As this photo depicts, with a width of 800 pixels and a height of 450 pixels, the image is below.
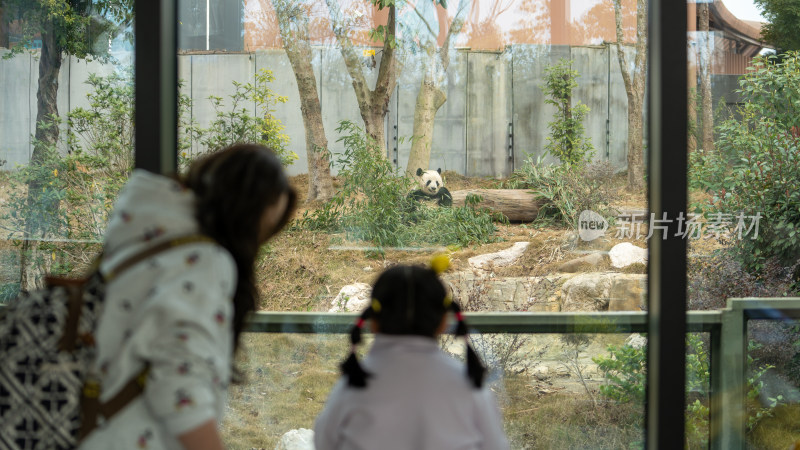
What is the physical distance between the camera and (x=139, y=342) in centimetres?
72

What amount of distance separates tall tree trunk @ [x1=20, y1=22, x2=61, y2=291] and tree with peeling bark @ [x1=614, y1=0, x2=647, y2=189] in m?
3.19

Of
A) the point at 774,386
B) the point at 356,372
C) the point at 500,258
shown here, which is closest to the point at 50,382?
the point at 356,372

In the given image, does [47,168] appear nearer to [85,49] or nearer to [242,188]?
[85,49]

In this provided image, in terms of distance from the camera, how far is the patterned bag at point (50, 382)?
2.50 ft

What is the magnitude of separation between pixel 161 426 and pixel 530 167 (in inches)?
162

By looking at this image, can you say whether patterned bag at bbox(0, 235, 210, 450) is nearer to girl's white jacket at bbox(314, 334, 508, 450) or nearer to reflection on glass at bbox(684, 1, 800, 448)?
girl's white jacket at bbox(314, 334, 508, 450)

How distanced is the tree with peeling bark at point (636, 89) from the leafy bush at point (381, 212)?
92cm

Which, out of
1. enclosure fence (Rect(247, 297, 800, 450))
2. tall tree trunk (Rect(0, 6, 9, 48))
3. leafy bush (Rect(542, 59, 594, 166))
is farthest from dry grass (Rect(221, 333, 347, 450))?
leafy bush (Rect(542, 59, 594, 166))

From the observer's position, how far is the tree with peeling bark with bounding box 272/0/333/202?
455 centimetres

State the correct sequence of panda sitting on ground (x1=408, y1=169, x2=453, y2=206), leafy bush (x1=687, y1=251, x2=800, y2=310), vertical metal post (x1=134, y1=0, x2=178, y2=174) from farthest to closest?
panda sitting on ground (x1=408, y1=169, x2=453, y2=206), leafy bush (x1=687, y1=251, x2=800, y2=310), vertical metal post (x1=134, y1=0, x2=178, y2=174)

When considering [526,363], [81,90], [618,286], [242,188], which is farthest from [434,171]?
[242,188]

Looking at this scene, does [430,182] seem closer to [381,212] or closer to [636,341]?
[381,212]

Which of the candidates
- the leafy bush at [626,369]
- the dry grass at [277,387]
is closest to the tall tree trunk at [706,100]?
the leafy bush at [626,369]

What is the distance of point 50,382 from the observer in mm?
764
